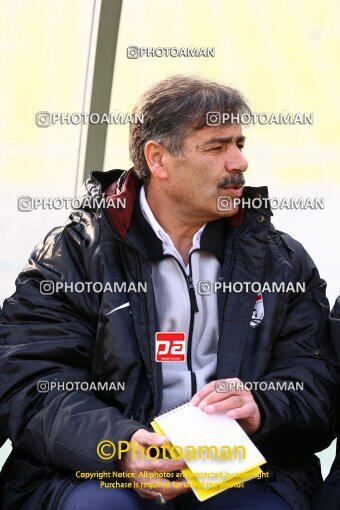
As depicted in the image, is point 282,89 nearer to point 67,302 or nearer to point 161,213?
point 161,213

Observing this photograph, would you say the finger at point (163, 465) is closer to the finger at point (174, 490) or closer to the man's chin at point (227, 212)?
the finger at point (174, 490)

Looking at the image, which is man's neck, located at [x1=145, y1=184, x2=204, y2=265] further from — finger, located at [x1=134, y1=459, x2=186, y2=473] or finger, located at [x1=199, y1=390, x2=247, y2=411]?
finger, located at [x1=134, y1=459, x2=186, y2=473]

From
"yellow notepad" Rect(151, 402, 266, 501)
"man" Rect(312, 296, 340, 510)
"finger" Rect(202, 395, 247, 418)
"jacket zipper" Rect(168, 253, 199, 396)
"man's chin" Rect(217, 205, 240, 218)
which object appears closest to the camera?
"yellow notepad" Rect(151, 402, 266, 501)

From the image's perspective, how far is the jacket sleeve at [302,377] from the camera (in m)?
2.47

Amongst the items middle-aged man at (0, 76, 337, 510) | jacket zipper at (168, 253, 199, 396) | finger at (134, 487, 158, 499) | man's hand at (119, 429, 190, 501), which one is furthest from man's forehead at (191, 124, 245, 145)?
finger at (134, 487, 158, 499)

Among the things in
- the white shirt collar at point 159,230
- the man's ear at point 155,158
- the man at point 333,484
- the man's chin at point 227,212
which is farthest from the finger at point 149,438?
the man's ear at point 155,158

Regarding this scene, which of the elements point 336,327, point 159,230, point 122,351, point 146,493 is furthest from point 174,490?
point 159,230

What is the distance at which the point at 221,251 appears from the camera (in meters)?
2.71

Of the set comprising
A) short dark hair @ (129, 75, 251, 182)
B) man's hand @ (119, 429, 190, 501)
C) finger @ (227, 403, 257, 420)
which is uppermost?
short dark hair @ (129, 75, 251, 182)

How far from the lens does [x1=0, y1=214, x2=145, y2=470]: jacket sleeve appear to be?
234 cm

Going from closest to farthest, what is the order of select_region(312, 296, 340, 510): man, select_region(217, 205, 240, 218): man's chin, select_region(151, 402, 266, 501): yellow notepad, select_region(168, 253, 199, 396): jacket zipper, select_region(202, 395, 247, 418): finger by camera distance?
select_region(151, 402, 266, 501): yellow notepad
select_region(202, 395, 247, 418): finger
select_region(312, 296, 340, 510): man
select_region(168, 253, 199, 396): jacket zipper
select_region(217, 205, 240, 218): man's chin

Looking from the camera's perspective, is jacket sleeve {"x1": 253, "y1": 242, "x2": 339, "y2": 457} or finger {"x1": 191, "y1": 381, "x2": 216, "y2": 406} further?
jacket sleeve {"x1": 253, "y1": 242, "x2": 339, "y2": 457}

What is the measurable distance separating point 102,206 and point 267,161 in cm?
158

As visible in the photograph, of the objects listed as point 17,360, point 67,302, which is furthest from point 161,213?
point 17,360
